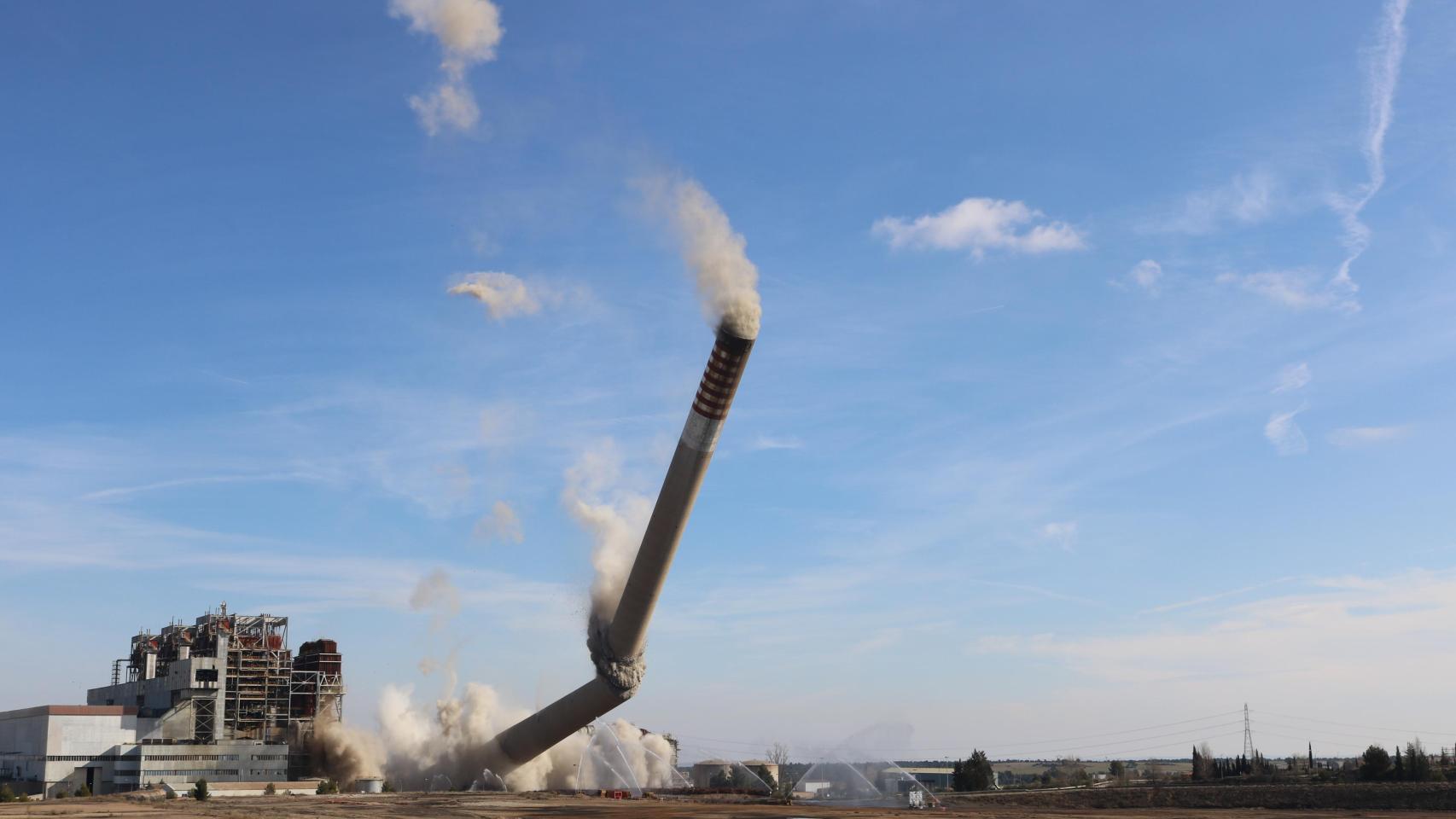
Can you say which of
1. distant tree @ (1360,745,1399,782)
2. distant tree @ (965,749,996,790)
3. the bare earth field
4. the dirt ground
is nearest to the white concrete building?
the bare earth field

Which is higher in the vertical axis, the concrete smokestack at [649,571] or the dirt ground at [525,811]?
the concrete smokestack at [649,571]

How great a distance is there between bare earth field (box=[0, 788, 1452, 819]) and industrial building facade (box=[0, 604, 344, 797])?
934 inches

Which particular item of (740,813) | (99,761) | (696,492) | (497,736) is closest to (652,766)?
(497,736)

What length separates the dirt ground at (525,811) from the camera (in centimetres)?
6041

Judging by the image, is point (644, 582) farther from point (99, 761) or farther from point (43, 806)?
point (99, 761)

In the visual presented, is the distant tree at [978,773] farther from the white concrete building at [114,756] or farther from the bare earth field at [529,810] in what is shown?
the white concrete building at [114,756]

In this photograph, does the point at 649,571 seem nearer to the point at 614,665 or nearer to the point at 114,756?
the point at 614,665

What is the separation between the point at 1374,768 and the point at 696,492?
71458 mm

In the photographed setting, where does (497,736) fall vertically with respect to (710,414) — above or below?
below

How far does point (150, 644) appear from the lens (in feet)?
416

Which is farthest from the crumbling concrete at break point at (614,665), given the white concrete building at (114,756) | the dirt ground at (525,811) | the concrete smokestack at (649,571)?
the white concrete building at (114,756)

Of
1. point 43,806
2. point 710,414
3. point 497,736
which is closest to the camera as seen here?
point 710,414

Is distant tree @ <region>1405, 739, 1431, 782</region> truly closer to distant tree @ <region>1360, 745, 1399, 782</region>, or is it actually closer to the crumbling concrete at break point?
distant tree @ <region>1360, 745, 1399, 782</region>

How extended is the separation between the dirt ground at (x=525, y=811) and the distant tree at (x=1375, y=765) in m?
30.0
